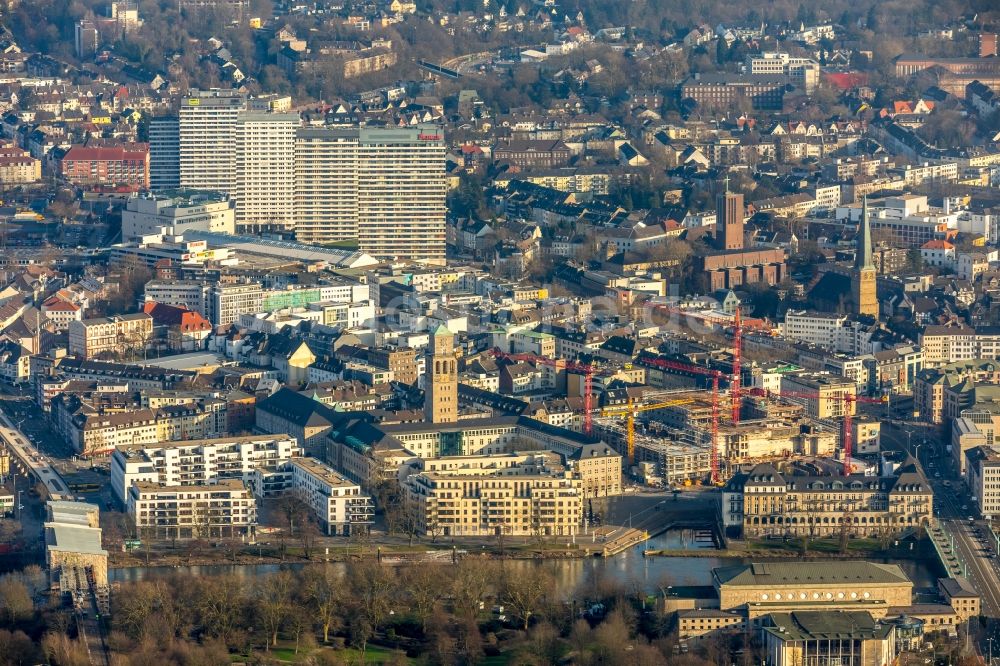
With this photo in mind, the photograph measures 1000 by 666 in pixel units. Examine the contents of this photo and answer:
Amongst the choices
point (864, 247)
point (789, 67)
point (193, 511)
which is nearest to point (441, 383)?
point (193, 511)

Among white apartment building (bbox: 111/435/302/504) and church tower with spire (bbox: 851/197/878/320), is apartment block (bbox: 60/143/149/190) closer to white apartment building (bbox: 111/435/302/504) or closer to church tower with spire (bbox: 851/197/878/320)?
church tower with spire (bbox: 851/197/878/320)

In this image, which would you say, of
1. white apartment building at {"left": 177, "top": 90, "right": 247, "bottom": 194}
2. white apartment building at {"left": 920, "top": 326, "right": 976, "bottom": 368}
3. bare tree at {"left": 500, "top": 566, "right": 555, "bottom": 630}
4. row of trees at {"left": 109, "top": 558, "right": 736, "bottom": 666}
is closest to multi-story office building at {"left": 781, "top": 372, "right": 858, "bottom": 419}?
white apartment building at {"left": 920, "top": 326, "right": 976, "bottom": 368}

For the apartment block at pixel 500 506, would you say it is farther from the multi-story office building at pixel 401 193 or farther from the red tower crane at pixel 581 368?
the multi-story office building at pixel 401 193

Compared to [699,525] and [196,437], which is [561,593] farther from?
[196,437]

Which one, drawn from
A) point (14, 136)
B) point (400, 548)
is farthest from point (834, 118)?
point (400, 548)

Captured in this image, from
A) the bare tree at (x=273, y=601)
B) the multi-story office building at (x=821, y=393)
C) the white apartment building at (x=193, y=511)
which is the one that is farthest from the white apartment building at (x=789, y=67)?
the bare tree at (x=273, y=601)
